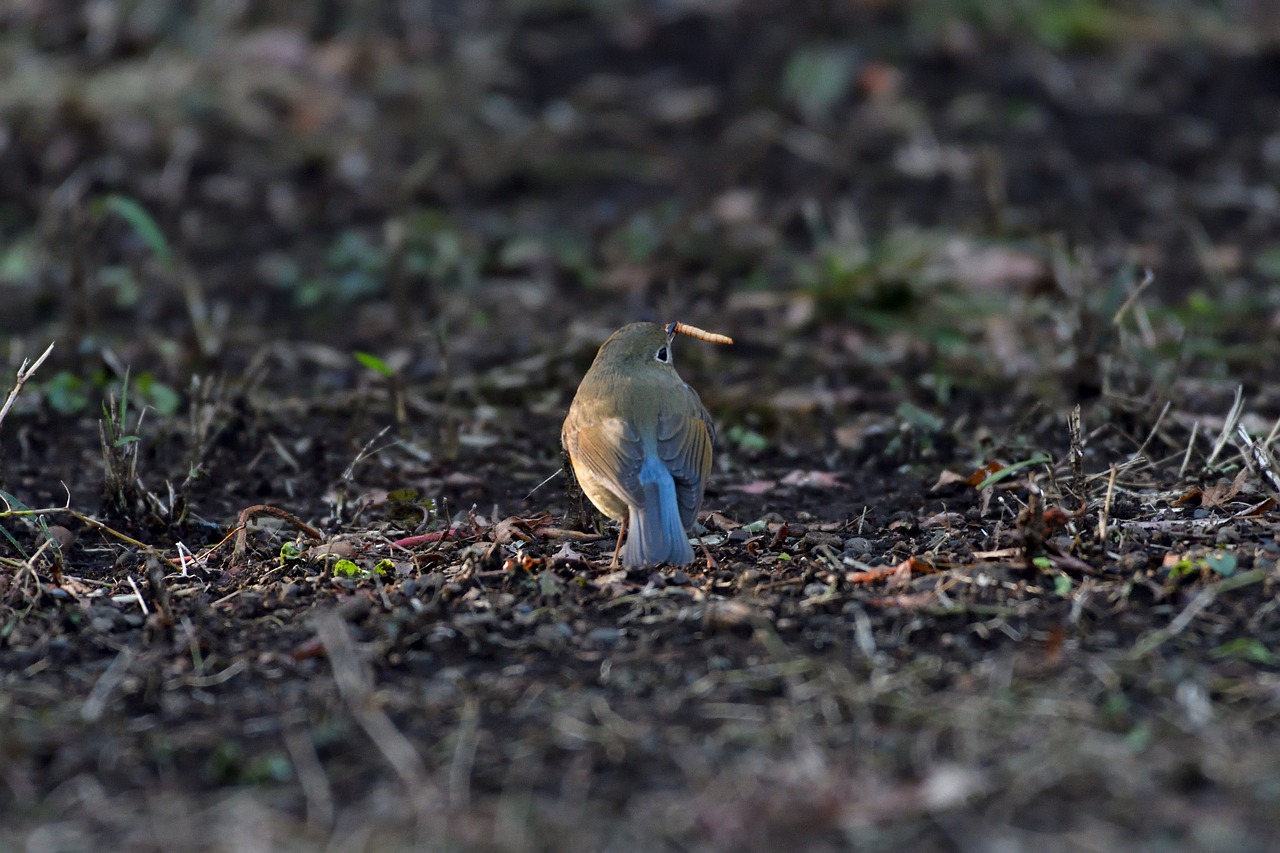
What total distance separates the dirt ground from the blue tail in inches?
4.0

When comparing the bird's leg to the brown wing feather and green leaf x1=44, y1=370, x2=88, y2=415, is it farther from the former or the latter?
green leaf x1=44, y1=370, x2=88, y2=415

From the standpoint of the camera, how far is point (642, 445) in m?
5.02

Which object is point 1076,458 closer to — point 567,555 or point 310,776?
point 567,555

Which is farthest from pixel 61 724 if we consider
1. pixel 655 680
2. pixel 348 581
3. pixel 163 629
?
pixel 655 680

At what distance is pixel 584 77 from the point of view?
9.98 meters

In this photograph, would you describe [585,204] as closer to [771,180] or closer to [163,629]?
[771,180]

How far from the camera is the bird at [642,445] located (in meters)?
4.61

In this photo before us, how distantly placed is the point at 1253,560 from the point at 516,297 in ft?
14.2

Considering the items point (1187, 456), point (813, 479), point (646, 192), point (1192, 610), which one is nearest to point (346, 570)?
point (813, 479)

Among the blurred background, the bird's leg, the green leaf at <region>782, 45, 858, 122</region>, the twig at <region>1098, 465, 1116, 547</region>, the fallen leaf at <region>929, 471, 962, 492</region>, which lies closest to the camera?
the twig at <region>1098, 465, 1116, 547</region>

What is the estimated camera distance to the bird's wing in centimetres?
484

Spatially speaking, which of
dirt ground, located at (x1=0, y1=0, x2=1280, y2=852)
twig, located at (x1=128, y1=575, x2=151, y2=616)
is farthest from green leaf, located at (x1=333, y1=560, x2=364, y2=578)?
twig, located at (x1=128, y1=575, x2=151, y2=616)

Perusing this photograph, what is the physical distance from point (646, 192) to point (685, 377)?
A: 2301 millimetres

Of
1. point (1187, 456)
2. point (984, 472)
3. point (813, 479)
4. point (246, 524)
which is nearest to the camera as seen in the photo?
point (246, 524)
